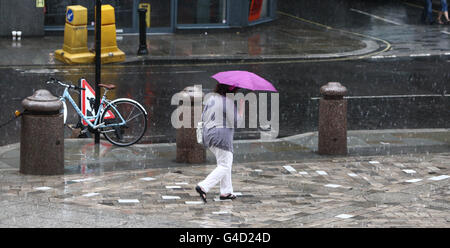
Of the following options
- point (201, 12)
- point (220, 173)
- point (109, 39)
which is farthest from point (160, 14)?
point (220, 173)

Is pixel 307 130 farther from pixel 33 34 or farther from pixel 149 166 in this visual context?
pixel 33 34

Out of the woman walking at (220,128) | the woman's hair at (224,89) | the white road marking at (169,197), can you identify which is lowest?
the white road marking at (169,197)

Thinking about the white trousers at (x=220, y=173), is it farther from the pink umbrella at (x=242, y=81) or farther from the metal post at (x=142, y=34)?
the metal post at (x=142, y=34)

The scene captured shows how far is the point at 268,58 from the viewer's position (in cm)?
2247

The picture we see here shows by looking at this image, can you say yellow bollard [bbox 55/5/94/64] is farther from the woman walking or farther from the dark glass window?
the woman walking

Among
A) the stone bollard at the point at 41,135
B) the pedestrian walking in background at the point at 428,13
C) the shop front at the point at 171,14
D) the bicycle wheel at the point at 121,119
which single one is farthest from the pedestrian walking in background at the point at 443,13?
the stone bollard at the point at 41,135

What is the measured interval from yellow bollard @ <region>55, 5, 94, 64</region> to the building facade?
3.44m

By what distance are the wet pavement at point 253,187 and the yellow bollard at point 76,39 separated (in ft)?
25.7

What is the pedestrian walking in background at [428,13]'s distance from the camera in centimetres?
2975

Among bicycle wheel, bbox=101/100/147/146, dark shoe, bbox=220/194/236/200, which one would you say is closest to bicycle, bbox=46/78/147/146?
bicycle wheel, bbox=101/100/147/146

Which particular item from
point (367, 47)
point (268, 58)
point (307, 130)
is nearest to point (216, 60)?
point (268, 58)

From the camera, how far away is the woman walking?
9734 millimetres

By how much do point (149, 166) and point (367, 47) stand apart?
14253 millimetres

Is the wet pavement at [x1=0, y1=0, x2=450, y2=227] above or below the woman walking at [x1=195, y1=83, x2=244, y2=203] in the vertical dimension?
below
